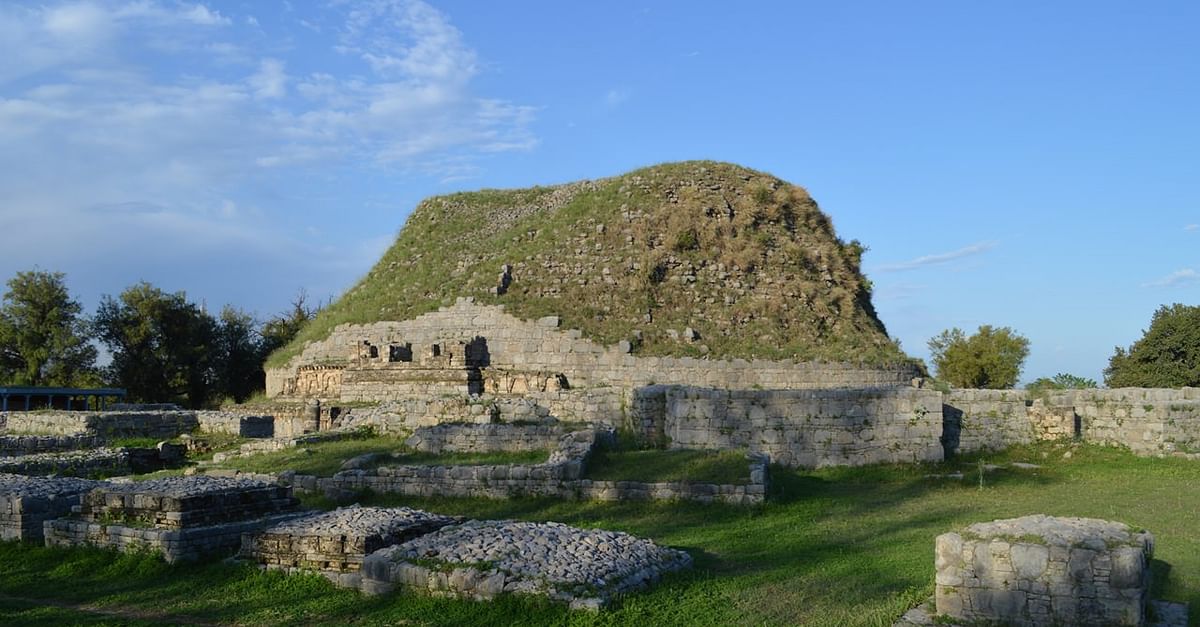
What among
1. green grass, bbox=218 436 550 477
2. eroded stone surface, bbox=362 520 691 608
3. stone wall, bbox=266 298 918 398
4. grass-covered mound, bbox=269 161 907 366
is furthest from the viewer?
grass-covered mound, bbox=269 161 907 366

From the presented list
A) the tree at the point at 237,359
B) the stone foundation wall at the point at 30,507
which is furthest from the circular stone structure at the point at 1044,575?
the tree at the point at 237,359

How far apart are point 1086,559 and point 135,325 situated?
4461 cm

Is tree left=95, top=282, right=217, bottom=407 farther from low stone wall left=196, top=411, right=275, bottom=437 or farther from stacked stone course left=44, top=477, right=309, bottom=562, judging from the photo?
stacked stone course left=44, top=477, right=309, bottom=562

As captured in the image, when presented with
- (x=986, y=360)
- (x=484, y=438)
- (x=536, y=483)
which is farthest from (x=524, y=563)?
(x=986, y=360)

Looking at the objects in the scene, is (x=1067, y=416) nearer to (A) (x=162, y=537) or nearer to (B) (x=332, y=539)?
(B) (x=332, y=539)

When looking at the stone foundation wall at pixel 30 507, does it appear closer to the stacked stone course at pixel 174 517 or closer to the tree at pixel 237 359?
the stacked stone course at pixel 174 517

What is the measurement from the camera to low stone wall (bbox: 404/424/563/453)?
59.2 ft

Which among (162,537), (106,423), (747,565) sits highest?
(106,423)

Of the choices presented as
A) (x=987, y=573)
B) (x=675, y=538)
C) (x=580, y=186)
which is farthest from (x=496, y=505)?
(x=580, y=186)

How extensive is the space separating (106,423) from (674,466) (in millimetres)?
18396

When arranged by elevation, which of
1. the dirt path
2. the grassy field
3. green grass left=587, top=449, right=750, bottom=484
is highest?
green grass left=587, top=449, right=750, bottom=484

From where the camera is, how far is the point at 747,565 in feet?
35.4

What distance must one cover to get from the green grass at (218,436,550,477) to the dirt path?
7161 millimetres

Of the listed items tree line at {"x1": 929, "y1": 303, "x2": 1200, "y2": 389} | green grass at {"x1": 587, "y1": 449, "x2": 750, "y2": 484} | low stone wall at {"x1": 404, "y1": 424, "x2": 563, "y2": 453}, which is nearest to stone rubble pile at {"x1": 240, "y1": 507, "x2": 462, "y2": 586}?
green grass at {"x1": 587, "y1": 449, "x2": 750, "y2": 484}
